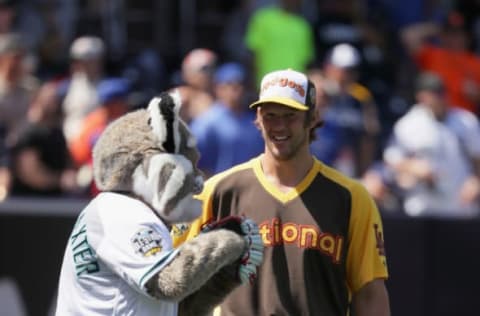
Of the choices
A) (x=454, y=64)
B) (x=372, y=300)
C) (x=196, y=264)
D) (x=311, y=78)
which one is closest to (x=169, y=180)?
(x=196, y=264)

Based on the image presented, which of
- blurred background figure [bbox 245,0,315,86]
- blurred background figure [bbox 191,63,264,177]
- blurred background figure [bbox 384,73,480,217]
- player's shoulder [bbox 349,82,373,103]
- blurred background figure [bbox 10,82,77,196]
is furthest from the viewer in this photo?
blurred background figure [bbox 245,0,315,86]

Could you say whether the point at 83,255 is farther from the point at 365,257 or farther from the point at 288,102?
the point at 365,257

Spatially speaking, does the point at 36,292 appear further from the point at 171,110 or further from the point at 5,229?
the point at 171,110

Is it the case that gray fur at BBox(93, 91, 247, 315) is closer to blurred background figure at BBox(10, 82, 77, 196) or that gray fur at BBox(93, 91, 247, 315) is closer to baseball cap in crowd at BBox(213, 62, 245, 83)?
blurred background figure at BBox(10, 82, 77, 196)

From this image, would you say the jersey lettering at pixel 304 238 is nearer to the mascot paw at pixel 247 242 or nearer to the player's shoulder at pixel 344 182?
the player's shoulder at pixel 344 182

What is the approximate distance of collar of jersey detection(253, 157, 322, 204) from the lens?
5.66 m

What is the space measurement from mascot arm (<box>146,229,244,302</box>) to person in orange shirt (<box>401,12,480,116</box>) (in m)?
7.74

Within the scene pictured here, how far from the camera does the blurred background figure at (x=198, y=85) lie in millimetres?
10914

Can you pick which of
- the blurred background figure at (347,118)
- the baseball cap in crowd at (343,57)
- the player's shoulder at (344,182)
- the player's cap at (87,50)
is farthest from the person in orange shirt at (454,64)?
the player's shoulder at (344,182)

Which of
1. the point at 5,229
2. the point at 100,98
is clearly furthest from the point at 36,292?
the point at 100,98

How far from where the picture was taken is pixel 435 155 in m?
11.0

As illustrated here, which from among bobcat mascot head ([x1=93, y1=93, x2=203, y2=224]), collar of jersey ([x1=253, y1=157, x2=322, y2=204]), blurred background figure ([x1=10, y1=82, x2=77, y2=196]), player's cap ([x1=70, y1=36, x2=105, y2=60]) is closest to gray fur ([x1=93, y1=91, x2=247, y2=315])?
bobcat mascot head ([x1=93, y1=93, x2=203, y2=224])

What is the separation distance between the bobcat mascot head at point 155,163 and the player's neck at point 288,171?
0.66 m

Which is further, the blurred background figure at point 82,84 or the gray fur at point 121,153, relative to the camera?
the blurred background figure at point 82,84
